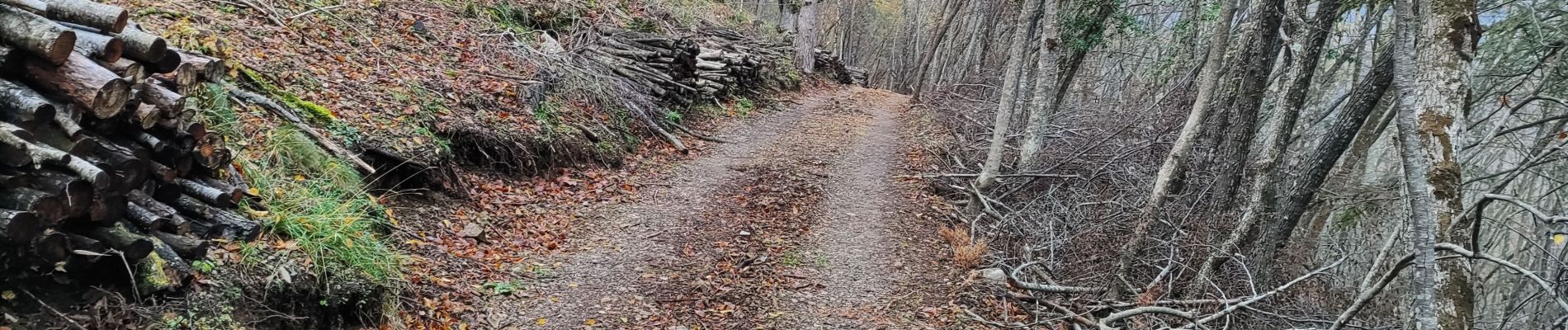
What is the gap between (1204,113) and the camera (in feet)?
21.6

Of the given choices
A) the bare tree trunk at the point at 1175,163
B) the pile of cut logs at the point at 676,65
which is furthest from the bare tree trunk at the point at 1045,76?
the pile of cut logs at the point at 676,65

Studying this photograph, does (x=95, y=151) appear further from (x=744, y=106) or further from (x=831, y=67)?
(x=831, y=67)

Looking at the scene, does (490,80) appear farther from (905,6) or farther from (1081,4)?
(905,6)

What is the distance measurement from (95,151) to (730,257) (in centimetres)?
426

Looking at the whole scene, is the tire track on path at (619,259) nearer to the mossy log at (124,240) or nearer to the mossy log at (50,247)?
the mossy log at (124,240)

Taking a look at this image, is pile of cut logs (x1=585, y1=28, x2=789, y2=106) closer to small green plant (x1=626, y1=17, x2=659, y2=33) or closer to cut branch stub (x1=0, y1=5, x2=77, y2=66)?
small green plant (x1=626, y1=17, x2=659, y2=33)

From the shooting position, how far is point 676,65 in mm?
11461

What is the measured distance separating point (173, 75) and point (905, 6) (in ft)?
96.4

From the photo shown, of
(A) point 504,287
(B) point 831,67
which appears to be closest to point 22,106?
(A) point 504,287

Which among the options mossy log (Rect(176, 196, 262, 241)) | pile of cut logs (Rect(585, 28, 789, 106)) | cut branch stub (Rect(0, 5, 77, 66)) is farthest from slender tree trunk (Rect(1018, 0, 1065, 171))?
cut branch stub (Rect(0, 5, 77, 66))

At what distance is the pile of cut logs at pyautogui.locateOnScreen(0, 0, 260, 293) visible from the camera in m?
3.11

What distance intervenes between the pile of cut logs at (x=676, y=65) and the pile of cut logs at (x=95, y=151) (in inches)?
266

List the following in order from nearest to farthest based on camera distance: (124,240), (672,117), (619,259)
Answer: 1. (124,240)
2. (619,259)
3. (672,117)

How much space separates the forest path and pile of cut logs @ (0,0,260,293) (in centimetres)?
194
